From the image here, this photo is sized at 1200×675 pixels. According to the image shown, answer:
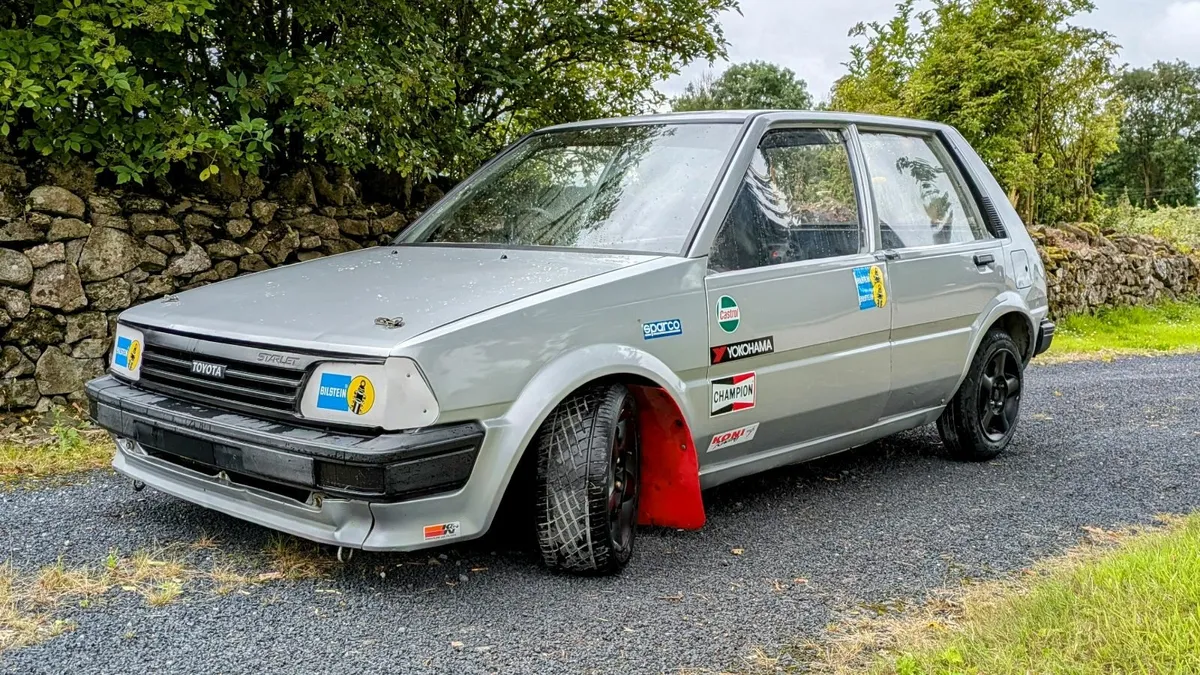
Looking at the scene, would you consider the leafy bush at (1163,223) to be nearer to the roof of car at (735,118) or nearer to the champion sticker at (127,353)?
the roof of car at (735,118)

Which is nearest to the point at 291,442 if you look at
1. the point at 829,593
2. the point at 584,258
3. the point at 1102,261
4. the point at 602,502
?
the point at 602,502

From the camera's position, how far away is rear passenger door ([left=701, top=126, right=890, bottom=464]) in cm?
390

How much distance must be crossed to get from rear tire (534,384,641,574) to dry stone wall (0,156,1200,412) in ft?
11.9

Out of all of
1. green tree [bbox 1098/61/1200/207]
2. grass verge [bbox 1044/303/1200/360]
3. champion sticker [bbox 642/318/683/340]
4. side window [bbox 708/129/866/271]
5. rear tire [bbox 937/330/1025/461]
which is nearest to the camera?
champion sticker [bbox 642/318/683/340]

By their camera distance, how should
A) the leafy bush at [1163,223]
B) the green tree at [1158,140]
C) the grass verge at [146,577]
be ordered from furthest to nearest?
the green tree at [1158,140]
the leafy bush at [1163,223]
the grass verge at [146,577]

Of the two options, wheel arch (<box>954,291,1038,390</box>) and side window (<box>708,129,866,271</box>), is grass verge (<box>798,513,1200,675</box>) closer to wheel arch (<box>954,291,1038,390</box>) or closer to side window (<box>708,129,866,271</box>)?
side window (<box>708,129,866,271</box>)

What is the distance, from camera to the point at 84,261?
579cm

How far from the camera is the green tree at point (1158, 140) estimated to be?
174 feet

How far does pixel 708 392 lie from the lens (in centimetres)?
380

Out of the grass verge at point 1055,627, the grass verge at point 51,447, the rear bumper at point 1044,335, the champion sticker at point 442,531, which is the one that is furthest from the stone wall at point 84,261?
the rear bumper at point 1044,335

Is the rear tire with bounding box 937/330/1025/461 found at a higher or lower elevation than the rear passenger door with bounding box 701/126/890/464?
lower

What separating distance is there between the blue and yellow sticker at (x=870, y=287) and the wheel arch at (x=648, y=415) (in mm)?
1174

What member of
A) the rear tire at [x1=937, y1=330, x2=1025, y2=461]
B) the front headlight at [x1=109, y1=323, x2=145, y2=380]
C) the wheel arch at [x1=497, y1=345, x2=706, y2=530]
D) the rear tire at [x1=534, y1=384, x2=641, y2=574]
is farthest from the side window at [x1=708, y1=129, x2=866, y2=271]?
the front headlight at [x1=109, y1=323, x2=145, y2=380]

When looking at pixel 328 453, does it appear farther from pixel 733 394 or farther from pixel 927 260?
pixel 927 260
